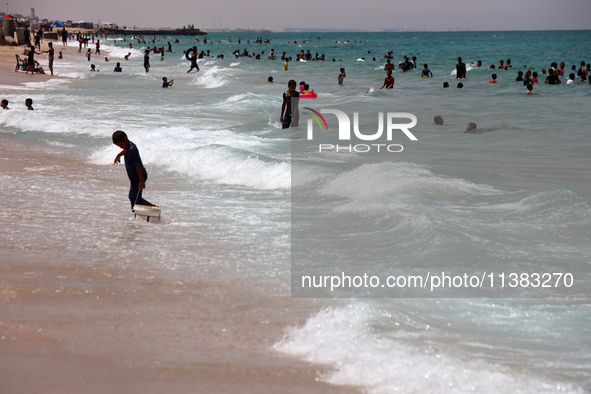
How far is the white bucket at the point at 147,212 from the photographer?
22.9 feet

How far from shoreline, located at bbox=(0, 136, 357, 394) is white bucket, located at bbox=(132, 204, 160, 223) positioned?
1.07 metres

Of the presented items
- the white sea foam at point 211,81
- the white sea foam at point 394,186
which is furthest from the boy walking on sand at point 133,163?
the white sea foam at point 211,81

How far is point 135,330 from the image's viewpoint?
436 centimetres

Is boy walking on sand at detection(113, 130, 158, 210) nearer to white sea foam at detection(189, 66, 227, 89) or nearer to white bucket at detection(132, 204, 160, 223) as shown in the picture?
white bucket at detection(132, 204, 160, 223)

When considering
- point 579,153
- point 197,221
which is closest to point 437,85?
point 579,153

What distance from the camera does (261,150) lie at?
40.9 ft

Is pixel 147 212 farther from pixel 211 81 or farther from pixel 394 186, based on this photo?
pixel 211 81

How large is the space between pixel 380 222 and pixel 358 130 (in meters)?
8.65

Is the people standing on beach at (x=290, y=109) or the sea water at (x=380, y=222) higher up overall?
the people standing on beach at (x=290, y=109)

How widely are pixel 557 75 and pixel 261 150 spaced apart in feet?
64.0

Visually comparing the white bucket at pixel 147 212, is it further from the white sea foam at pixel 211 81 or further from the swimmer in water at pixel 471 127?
the white sea foam at pixel 211 81

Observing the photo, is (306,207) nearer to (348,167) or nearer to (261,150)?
(348,167)

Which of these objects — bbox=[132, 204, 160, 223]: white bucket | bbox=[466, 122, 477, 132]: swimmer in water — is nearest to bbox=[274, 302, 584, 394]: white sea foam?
bbox=[132, 204, 160, 223]: white bucket

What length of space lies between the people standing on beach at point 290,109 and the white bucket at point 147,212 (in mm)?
5728
